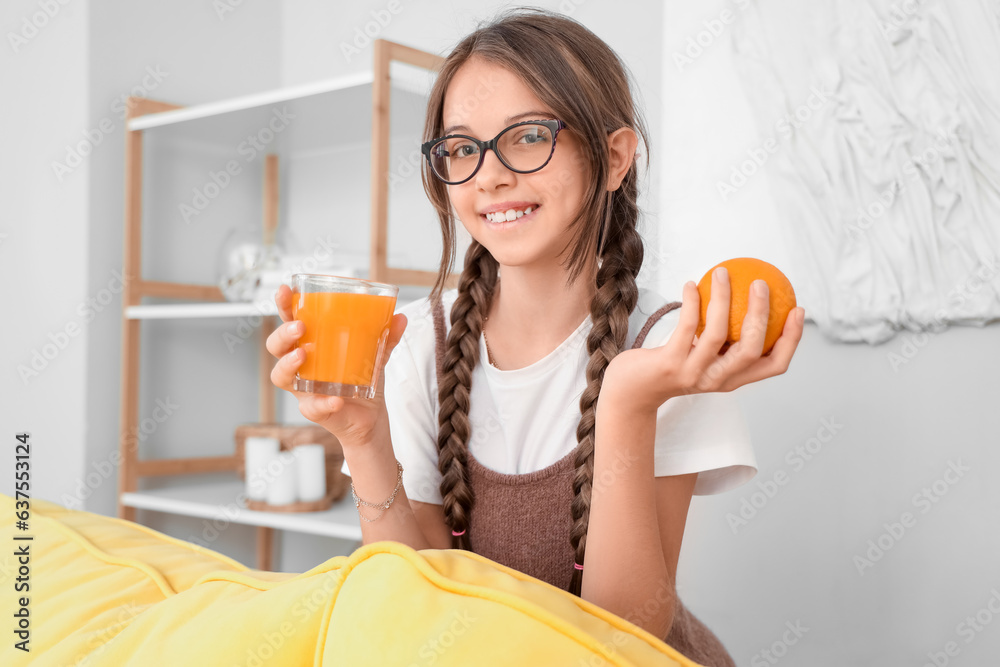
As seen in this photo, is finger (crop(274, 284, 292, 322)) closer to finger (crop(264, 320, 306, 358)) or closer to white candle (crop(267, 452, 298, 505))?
finger (crop(264, 320, 306, 358))

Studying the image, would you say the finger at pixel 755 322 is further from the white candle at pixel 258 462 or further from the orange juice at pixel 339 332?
the white candle at pixel 258 462

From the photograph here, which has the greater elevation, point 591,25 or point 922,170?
point 591,25

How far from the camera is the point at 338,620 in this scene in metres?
0.46

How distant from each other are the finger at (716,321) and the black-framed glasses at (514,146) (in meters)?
0.37

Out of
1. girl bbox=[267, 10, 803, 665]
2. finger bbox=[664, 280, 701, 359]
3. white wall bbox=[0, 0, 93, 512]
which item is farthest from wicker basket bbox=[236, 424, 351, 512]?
finger bbox=[664, 280, 701, 359]

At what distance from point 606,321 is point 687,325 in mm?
367

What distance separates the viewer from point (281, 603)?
50 cm

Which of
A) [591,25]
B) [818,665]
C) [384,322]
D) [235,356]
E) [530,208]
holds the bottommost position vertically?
[818,665]

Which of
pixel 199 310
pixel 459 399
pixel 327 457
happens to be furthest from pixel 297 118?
pixel 459 399

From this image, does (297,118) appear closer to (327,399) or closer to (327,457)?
(327,457)

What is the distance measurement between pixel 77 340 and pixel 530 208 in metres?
1.80

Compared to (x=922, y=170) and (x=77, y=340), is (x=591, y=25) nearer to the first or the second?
(x=922, y=170)

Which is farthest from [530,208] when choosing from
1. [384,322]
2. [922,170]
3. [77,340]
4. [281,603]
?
[77,340]

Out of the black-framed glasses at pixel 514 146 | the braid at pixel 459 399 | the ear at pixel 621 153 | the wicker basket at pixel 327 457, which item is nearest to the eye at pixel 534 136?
the black-framed glasses at pixel 514 146
